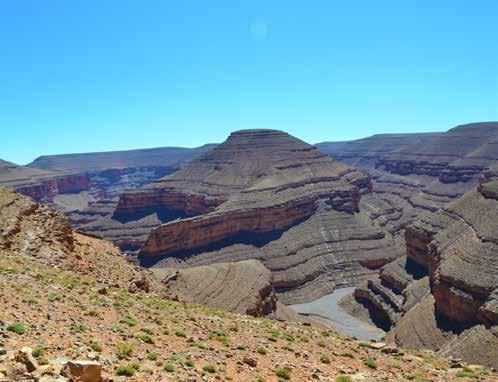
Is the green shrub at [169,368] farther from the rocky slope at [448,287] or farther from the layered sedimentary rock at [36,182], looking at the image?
the layered sedimentary rock at [36,182]

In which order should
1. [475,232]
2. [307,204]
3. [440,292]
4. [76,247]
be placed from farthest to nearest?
[307,204], [475,232], [440,292], [76,247]

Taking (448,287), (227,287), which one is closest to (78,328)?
(227,287)

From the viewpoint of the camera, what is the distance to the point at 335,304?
7200cm

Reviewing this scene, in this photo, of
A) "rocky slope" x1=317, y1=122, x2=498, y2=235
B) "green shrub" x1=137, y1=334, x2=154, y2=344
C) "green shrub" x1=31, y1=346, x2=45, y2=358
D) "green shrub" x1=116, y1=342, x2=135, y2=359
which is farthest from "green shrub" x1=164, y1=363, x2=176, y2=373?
"rocky slope" x1=317, y1=122, x2=498, y2=235

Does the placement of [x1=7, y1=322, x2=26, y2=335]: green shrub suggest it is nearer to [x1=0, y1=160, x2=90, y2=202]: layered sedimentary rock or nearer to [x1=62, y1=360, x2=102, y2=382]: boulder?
[x1=62, y1=360, x2=102, y2=382]: boulder

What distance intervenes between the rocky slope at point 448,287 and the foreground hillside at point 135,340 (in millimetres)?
20790

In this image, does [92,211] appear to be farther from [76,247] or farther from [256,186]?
[76,247]

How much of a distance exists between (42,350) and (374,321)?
5743 centimetres

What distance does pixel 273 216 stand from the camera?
92.1m

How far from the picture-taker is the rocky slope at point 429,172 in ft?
409

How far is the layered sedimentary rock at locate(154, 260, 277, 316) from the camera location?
50.6 meters

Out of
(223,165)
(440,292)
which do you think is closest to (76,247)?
(440,292)

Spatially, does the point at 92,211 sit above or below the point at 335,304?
above

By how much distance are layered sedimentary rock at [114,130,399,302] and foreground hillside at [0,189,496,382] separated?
165 feet
